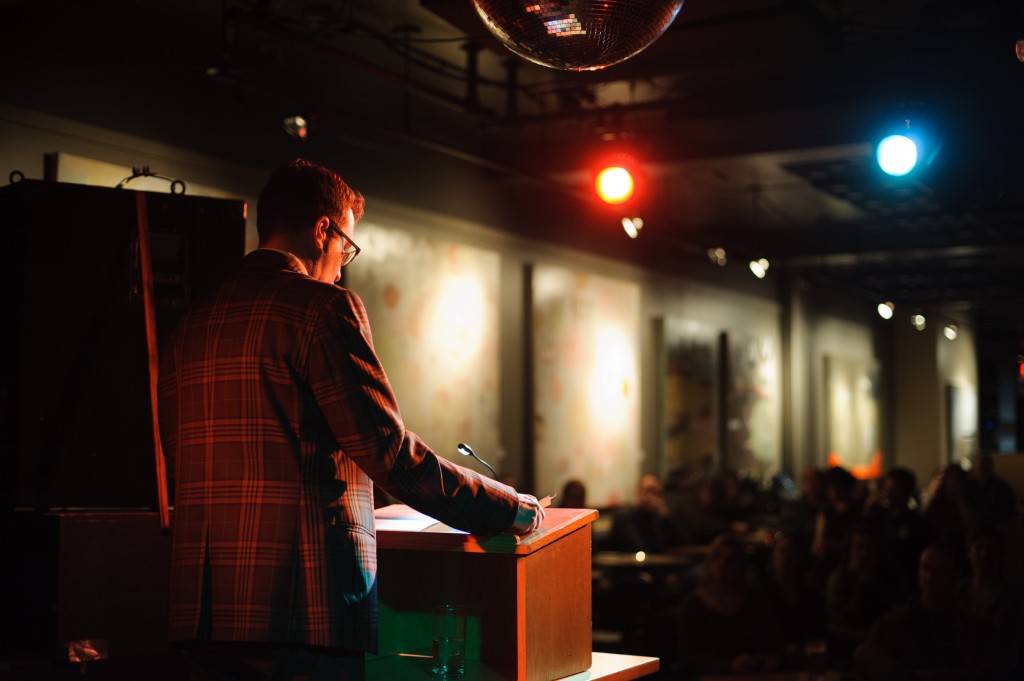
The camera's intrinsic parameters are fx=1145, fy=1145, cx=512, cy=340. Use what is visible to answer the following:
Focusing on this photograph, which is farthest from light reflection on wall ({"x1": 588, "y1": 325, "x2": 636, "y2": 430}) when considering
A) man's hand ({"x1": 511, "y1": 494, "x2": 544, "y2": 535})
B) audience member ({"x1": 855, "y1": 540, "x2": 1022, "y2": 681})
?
man's hand ({"x1": 511, "y1": 494, "x2": 544, "y2": 535})

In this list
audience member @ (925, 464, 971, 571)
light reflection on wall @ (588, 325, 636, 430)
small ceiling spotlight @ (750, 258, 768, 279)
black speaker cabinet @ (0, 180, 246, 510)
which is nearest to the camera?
black speaker cabinet @ (0, 180, 246, 510)

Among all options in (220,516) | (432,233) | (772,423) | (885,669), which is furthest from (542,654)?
(772,423)

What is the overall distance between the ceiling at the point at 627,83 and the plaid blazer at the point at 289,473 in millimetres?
3232

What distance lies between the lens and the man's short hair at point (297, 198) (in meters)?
2.00

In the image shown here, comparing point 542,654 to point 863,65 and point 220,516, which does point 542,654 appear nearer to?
point 220,516

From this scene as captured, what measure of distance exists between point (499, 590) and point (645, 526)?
269 inches

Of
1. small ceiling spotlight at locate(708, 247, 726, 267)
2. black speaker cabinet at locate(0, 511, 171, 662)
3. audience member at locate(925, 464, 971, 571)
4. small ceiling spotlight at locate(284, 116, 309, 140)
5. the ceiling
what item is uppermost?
the ceiling

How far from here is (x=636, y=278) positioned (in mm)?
10234

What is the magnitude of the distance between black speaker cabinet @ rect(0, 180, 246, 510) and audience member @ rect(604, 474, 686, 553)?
19.9 ft

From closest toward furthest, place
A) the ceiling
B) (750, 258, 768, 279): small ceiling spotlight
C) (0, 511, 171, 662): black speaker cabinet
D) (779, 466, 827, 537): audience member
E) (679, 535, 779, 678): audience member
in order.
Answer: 1. (0, 511, 171, 662): black speaker cabinet
2. (679, 535, 779, 678): audience member
3. the ceiling
4. (779, 466, 827, 537): audience member
5. (750, 258, 768, 279): small ceiling spotlight

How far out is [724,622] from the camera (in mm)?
5000

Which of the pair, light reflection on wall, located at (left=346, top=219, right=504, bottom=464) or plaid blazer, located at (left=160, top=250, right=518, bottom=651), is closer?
plaid blazer, located at (left=160, top=250, right=518, bottom=651)

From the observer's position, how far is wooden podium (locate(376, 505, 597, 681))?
2090 mm

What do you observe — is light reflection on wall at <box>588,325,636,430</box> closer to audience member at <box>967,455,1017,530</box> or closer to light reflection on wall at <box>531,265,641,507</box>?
light reflection on wall at <box>531,265,641,507</box>
